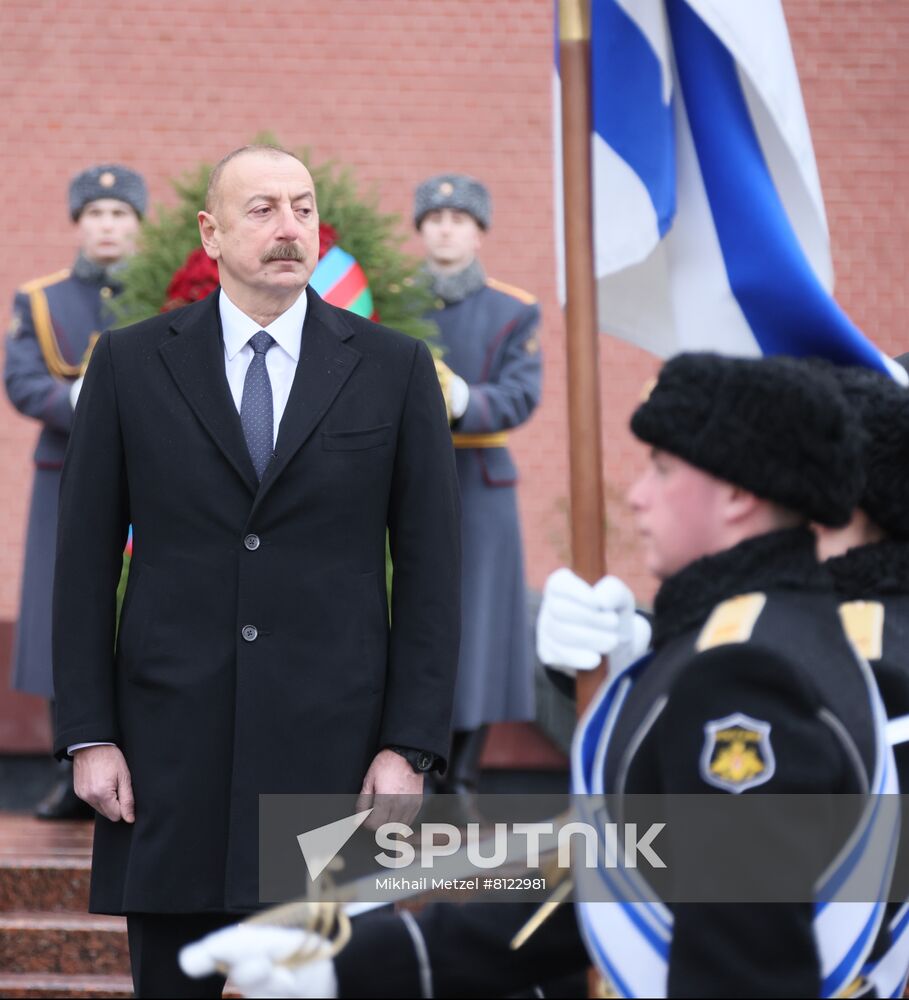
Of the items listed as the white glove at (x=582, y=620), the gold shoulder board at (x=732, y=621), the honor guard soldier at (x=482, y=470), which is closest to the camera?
the gold shoulder board at (x=732, y=621)

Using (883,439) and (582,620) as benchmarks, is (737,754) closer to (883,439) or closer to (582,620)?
(582,620)

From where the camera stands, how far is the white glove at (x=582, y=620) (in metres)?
2.34

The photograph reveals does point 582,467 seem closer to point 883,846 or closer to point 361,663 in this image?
point 361,663

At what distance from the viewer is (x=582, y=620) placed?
2.34 m

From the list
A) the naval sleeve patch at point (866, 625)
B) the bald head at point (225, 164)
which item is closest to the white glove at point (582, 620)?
the naval sleeve patch at point (866, 625)

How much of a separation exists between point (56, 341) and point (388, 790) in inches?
121

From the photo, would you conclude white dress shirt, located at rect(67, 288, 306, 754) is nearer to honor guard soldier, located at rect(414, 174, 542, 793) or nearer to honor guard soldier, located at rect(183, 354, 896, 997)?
honor guard soldier, located at rect(183, 354, 896, 997)

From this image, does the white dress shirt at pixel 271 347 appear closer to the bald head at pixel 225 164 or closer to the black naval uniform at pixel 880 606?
the bald head at pixel 225 164

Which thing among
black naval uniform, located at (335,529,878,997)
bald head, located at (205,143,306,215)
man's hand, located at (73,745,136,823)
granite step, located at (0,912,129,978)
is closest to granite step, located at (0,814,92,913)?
granite step, located at (0,912,129,978)

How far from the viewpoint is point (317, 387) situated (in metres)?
2.68

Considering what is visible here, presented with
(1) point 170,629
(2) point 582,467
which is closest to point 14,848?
(1) point 170,629

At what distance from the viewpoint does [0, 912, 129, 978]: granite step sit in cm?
430

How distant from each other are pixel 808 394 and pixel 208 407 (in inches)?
43.0

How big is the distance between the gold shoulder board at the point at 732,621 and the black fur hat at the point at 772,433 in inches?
4.4
